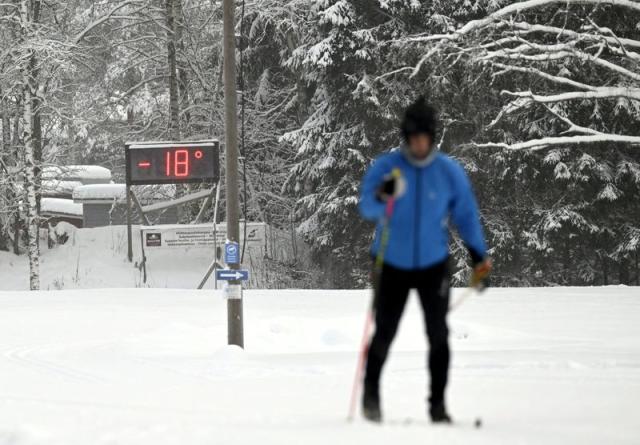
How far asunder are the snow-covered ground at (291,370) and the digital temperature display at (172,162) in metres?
3.42

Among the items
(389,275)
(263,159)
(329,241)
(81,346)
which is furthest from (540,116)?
(389,275)

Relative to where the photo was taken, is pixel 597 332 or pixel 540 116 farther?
pixel 540 116

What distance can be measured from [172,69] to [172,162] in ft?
29.0

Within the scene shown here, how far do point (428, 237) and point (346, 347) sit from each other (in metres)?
7.73

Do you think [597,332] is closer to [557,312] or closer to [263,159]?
[557,312]

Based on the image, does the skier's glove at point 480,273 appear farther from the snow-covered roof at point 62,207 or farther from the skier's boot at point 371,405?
the snow-covered roof at point 62,207

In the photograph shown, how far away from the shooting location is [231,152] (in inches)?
497

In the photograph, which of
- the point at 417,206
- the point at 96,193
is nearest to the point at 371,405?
the point at 417,206

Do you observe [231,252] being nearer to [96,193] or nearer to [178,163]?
[178,163]

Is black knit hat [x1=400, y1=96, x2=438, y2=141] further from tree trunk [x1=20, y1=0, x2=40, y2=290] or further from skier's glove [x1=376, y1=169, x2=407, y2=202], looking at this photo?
tree trunk [x1=20, y1=0, x2=40, y2=290]

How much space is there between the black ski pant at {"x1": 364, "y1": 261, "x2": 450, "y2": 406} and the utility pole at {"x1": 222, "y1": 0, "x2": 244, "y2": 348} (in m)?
6.71

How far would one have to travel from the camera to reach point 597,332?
14.0 m

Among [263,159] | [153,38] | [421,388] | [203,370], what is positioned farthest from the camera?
[263,159]

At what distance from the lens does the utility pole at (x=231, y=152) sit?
12.7 m
